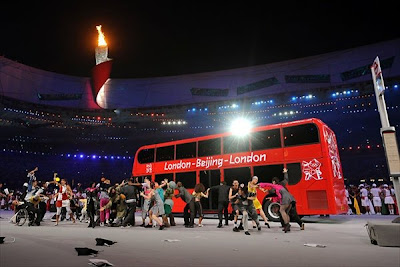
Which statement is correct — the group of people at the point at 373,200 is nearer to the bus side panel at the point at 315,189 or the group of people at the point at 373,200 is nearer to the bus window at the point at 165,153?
the bus side panel at the point at 315,189

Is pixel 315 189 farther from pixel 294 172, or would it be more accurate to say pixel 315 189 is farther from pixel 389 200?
pixel 389 200

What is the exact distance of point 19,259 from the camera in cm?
439

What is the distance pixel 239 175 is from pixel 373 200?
828 cm

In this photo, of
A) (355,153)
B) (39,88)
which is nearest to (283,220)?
(355,153)

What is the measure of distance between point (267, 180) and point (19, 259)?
882 centimetres

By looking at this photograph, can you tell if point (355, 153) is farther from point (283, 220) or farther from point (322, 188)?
point (283, 220)

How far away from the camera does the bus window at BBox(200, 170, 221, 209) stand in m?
12.5

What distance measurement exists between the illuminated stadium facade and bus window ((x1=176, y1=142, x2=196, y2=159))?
17006 mm

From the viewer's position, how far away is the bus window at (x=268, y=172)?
36.2 ft

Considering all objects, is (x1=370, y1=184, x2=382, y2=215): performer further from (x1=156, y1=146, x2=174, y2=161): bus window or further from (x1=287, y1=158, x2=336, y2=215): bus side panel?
(x1=156, y1=146, x2=174, y2=161): bus window

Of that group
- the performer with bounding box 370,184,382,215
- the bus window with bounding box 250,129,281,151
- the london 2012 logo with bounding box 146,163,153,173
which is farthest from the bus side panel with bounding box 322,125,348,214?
the london 2012 logo with bounding box 146,163,153,173

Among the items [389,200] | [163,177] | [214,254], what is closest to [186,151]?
[163,177]

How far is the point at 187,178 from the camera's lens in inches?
522

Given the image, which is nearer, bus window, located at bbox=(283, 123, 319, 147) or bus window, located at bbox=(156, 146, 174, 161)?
bus window, located at bbox=(283, 123, 319, 147)
